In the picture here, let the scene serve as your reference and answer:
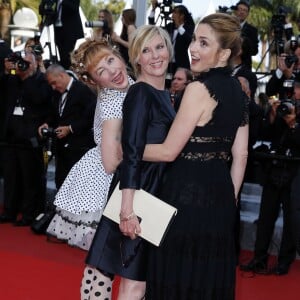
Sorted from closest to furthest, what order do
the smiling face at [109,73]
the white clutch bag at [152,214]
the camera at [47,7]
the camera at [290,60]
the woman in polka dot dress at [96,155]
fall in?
the white clutch bag at [152,214]
the woman in polka dot dress at [96,155]
the smiling face at [109,73]
the camera at [290,60]
the camera at [47,7]

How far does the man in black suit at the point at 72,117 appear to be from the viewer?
6.16 m

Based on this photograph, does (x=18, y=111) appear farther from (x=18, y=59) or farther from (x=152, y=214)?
(x=152, y=214)

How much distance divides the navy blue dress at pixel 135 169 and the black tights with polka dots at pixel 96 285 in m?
0.23

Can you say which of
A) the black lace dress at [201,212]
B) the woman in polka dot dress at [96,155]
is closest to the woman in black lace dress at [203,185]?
the black lace dress at [201,212]

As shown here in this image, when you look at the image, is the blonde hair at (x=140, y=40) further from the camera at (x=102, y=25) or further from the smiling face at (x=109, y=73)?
the camera at (x=102, y=25)

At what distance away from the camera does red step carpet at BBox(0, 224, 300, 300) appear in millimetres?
4504

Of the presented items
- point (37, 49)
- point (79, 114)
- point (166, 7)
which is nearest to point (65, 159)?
point (79, 114)

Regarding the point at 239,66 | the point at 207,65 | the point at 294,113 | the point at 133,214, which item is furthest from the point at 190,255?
the point at 239,66

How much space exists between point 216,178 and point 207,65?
44 centimetres

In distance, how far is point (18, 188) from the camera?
6.79 m

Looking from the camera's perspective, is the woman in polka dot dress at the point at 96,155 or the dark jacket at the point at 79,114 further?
the dark jacket at the point at 79,114

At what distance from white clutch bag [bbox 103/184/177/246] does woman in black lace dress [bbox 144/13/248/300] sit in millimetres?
47

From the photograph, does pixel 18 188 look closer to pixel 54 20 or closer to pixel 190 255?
pixel 54 20

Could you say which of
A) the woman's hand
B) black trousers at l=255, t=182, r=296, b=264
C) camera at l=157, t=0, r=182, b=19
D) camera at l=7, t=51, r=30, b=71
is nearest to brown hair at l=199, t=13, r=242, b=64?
the woman's hand
